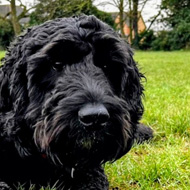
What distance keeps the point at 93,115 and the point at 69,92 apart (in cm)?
34

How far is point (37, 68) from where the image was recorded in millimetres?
3012

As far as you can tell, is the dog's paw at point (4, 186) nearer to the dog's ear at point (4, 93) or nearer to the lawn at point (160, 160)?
the dog's ear at point (4, 93)

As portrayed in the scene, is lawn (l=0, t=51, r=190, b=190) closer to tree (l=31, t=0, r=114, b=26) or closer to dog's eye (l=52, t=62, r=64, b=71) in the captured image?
dog's eye (l=52, t=62, r=64, b=71)

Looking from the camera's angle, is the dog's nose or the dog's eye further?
the dog's eye

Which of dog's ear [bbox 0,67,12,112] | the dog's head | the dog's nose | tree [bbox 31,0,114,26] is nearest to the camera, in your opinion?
the dog's nose

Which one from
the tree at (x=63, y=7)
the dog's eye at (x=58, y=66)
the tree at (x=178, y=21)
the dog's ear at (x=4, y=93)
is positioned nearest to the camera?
the dog's eye at (x=58, y=66)

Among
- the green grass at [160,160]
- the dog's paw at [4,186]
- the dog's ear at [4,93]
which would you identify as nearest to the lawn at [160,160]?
the green grass at [160,160]

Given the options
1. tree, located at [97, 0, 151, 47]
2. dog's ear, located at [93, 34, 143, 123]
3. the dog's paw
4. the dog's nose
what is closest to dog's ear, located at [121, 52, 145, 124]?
dog's ear, located at [93, 34, 143, 123]

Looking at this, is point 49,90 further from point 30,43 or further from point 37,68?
point 30,43

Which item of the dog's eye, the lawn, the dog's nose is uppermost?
the dog's eye

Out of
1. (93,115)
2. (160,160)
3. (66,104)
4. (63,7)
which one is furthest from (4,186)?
(63,7)

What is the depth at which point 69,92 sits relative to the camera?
2762mm

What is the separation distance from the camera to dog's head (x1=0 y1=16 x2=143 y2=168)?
2631 millimetres

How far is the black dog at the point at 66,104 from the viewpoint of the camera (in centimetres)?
266
